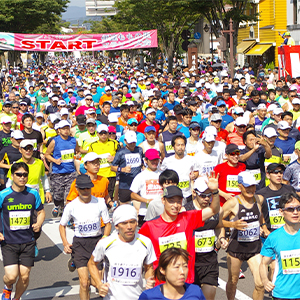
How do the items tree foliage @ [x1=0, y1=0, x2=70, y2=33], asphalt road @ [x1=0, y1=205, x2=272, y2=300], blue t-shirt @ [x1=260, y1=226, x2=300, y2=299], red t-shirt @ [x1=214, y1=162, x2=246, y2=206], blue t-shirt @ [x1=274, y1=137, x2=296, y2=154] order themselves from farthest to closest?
tree foliage @ [x1=0, y1=0, x2=70, y2=33]
blue t-shirt @ [x1=274, y1=137, x2=296, y2=154]
red t-shirt @ [x1=214, y1=162, x2=246, y2=206]
asphalt road @ [x1=0, y1=205, x2=272, y2=300]
blue t-shirt @ [x1=260, y1=226, x2=300, y2=299]

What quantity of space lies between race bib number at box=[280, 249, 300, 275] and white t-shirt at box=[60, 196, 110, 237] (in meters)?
2.28

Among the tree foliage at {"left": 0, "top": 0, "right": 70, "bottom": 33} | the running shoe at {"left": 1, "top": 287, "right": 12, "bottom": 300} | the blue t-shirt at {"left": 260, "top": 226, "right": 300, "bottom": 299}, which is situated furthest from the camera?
the tree foliage at {"left": 0, "top": 0, "right": 70, "bottom": 33}

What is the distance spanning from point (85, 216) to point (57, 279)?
1691mm

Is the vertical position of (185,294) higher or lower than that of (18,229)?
higher

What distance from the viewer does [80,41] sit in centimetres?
2819

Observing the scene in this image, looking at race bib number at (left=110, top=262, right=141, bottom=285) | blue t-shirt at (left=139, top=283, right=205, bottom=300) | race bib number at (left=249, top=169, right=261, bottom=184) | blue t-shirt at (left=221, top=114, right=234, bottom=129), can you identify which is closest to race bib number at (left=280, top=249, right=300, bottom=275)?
race bib number at (left=110, top=262, right=141, bottom=285)

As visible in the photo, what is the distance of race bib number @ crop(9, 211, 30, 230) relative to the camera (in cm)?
639

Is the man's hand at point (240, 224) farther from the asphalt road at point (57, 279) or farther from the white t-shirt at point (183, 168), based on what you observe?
the white t-shirt at point (183, 168)

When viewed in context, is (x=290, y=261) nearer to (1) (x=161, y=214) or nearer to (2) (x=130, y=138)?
(1) (x=161, y=214)

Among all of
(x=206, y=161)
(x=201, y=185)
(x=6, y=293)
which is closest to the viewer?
(x=201, y=185)

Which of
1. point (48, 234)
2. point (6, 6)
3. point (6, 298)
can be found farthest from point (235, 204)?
point (6, 6)

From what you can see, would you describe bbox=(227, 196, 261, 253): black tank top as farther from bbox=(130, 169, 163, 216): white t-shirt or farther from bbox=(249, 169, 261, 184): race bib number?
bbox=(249, 169, 261, 184): race bib number

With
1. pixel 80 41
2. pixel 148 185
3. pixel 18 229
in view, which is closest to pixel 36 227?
pixel 18 229

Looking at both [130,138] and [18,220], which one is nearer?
[18,220]
